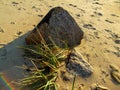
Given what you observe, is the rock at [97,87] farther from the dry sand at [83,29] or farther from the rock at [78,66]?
the rock at [78,66]

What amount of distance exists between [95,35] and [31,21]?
4.09 ft

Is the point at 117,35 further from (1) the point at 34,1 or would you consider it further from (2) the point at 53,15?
(1) the point at 34,1

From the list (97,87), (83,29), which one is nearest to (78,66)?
(97,87)

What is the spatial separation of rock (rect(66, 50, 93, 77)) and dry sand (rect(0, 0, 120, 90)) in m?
0.09

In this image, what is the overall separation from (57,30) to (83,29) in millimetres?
814

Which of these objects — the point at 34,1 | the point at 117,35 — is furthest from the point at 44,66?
the point at 34,1

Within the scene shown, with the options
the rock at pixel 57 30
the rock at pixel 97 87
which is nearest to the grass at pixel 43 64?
the rock at pixel 57 30

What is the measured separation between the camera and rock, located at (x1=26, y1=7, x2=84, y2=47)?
4059mm

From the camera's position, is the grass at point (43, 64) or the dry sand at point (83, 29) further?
the dry sand at point (83, 29)

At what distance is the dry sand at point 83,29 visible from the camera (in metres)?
3.84

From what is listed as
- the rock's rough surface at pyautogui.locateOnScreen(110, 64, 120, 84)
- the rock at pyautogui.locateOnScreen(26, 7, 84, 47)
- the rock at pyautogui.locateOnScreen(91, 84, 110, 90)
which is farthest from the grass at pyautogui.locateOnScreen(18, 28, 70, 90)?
the rock's rough surface at pyautogui.locateOnScreen(110, 64, 120, 84)

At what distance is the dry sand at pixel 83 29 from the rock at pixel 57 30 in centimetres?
25

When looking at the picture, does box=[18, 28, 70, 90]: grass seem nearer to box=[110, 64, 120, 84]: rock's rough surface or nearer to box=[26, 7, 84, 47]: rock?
box=[26, 7, 84, 47]: rock

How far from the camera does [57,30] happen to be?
411 cm
